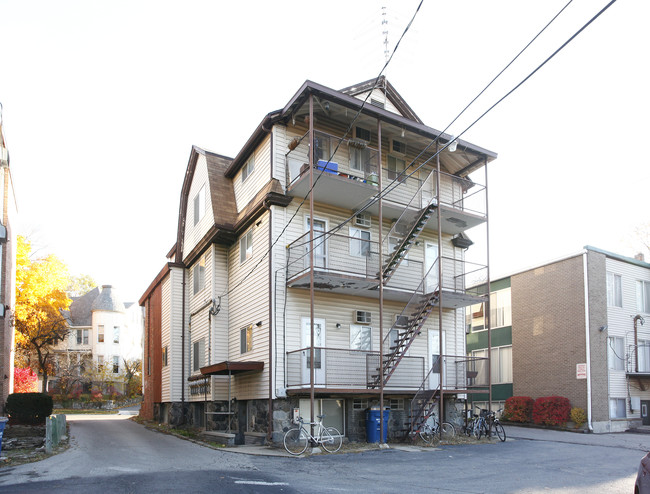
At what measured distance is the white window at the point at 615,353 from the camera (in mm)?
25969

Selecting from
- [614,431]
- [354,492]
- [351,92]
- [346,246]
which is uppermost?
[351,92]

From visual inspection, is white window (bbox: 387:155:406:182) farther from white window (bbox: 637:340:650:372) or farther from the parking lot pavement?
white window (bbox: 637:340:650:372)

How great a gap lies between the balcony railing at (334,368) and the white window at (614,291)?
13.7m

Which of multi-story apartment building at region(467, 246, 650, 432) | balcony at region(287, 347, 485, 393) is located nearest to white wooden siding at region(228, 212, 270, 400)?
balcony at region(287, 347, 485, 393)

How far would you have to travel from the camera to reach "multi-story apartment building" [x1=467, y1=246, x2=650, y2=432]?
25.3 metres

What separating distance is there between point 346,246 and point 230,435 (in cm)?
679

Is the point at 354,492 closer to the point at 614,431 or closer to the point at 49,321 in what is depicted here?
the point at 614,431

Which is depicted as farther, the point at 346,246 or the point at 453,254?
the point at 453,254

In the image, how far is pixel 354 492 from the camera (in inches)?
406

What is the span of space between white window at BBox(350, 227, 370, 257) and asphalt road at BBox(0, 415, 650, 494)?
623cm

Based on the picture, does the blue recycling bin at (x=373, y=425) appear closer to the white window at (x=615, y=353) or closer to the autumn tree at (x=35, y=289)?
the white window at (x=615, y=353)

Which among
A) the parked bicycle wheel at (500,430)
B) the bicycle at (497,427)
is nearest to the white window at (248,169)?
the bicycle at (497,427)

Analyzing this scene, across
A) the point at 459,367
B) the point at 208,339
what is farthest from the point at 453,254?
the point at 208,339

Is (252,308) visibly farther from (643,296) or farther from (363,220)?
(643,296)
